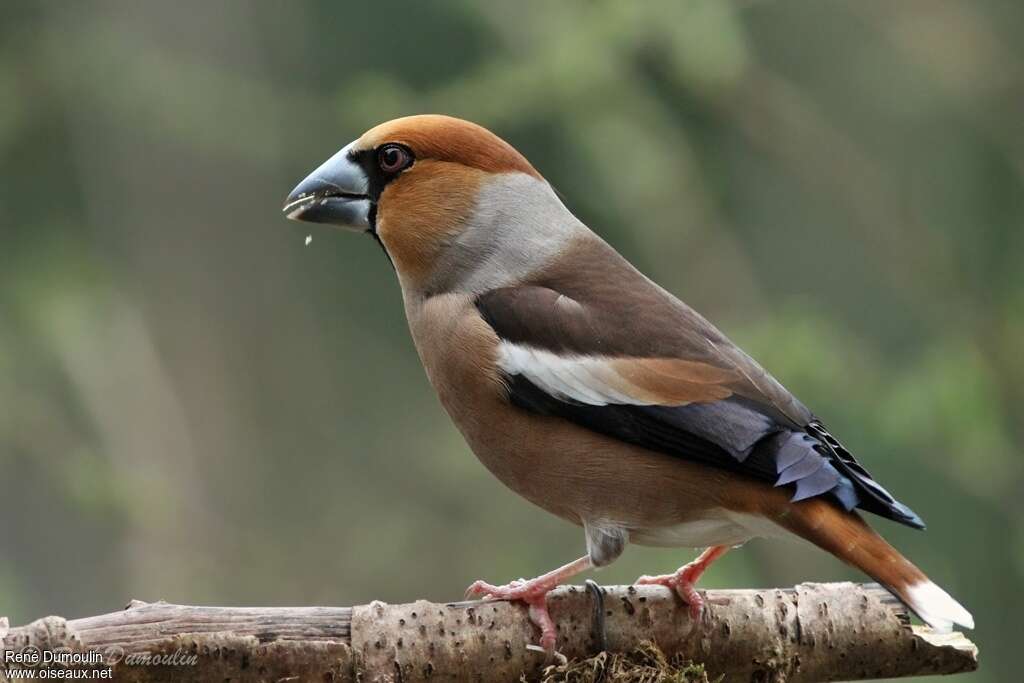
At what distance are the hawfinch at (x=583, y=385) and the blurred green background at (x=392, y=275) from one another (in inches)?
73.9

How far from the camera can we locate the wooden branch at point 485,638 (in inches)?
128

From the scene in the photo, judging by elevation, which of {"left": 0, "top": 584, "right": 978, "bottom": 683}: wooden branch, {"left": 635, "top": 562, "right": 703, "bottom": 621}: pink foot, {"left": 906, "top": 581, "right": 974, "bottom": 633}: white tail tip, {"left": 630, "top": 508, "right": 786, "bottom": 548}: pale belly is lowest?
{"left": 906, "top": 581, "right": 974, "bottom": 633}: white tail tip

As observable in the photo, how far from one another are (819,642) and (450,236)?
67.2 inches

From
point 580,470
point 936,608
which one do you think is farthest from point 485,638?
point 936,608

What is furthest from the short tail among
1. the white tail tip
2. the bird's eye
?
the bird's eye

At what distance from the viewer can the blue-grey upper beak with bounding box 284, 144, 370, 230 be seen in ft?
14.2

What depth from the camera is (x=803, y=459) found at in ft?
11.7

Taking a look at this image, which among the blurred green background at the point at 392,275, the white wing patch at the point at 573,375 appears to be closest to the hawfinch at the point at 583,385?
the white wing patch at the point at 573,375

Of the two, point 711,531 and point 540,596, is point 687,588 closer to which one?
point 711,531

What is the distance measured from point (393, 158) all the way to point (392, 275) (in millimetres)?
5171

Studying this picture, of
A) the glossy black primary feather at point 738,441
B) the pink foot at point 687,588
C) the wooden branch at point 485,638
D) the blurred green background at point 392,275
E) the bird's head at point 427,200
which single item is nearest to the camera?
the wooden branch at point 485,638

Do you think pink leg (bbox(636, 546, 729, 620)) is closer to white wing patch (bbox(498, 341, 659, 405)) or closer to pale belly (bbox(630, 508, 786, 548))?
pale belly (bbox(630, 508, 786, 548))

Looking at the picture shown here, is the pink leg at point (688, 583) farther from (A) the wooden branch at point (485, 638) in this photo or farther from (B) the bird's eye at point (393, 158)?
(B) the bird's eye at point (393, 158)

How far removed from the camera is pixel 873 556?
11.3ft
